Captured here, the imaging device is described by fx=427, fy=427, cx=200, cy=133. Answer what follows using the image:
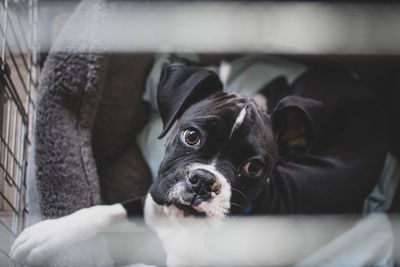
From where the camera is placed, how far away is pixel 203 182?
1.04 m

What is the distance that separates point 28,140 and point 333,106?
110 centimetres

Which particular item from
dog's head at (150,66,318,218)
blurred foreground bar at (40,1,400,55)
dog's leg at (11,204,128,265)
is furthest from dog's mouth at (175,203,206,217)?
blurred foreground bar at (40,1,400,55)

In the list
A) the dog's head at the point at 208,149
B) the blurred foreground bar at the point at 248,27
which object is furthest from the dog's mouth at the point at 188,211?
the blurred foreground bar at the point at 248,27

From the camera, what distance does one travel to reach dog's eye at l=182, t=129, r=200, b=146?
1145 millimetres

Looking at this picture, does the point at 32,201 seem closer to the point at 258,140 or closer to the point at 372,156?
the point at 258,140

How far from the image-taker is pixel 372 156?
1.52 meters

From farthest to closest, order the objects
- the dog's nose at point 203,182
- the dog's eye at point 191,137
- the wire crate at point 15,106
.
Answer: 1. the wire crate at point 15,106
2. the dog's eye at point 191,137
3. the dog's nose at point 203,182

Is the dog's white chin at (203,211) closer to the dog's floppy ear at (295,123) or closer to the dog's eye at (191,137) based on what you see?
the dog's eye at (191,137)

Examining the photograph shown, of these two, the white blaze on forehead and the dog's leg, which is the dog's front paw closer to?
the dog's leg

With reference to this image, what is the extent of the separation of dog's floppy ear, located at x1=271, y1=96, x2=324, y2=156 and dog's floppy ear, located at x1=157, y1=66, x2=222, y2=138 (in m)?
0.20

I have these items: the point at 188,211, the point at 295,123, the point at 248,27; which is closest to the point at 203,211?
the point at 188,211

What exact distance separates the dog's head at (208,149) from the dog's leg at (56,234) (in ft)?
0.77

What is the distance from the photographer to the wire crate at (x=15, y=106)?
4.18ft

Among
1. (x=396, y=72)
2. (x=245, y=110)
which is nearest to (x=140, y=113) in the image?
(x=245, y=110)
